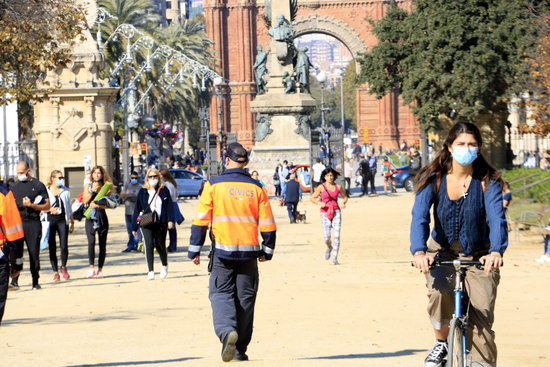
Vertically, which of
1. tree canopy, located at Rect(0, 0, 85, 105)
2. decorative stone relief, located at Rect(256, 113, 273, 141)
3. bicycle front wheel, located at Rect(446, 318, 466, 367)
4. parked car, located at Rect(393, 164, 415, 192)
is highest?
tree canopy, located at Rect(0, 0, 85, 105)

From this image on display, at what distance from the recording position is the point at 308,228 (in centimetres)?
2998

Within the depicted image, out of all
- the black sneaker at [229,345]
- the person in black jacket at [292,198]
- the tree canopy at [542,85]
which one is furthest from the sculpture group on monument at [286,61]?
the black sneaker at [229,345]

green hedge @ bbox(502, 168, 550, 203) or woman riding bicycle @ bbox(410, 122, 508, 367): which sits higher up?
woman riding bicycle @ bbox(410, 122, 508, 367)

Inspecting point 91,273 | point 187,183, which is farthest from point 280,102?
point 91,273

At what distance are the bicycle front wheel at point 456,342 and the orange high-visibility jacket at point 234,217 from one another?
111 inches

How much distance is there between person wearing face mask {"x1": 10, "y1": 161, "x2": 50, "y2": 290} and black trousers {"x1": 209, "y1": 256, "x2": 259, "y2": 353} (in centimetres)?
707

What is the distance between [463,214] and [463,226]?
2.9 inches

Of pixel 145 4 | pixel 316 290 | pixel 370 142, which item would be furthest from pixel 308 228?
pixel 370 142

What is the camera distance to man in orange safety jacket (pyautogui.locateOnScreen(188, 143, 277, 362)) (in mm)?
9453

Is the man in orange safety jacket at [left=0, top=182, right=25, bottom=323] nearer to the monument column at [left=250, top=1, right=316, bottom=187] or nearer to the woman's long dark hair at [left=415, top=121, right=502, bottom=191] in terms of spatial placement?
the woman's long dark hair at [left=415, top=121, right=502, bottom=191]

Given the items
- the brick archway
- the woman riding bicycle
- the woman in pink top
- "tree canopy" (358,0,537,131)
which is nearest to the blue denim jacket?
the woman riding bicycle

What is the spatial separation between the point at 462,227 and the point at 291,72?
40339mm

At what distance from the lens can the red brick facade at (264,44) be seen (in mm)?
91125

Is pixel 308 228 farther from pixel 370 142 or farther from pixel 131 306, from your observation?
pixel 370 142
